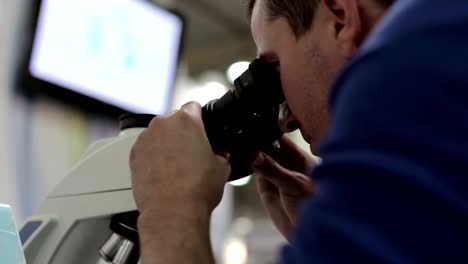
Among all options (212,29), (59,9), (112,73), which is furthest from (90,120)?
(212,29)

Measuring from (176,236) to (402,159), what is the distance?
35 centimetres

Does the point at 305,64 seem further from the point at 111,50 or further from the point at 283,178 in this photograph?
the point at 111,50

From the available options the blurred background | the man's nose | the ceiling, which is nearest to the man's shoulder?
the man's nose

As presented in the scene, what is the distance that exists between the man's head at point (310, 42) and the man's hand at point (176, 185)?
128 mm

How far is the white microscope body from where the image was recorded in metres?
1.01

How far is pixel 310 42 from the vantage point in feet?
2.85

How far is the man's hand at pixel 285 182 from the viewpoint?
1.19m

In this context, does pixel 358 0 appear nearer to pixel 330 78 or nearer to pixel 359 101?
pixel 330 78

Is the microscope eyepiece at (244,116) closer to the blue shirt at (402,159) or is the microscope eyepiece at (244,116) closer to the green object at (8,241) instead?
the green object at (8,241)

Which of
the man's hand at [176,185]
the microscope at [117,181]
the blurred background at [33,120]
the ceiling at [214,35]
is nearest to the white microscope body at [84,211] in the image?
the microscope at [117,181]

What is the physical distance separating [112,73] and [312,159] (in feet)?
2.79

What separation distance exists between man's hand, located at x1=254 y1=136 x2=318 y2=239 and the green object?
0.41 meters

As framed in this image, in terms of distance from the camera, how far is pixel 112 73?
193 cm

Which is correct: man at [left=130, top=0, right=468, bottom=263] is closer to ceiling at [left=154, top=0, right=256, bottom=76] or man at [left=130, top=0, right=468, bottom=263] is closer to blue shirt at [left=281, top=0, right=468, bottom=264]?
blue shirt at [left=281, top=0, right=468, bottom=264]
